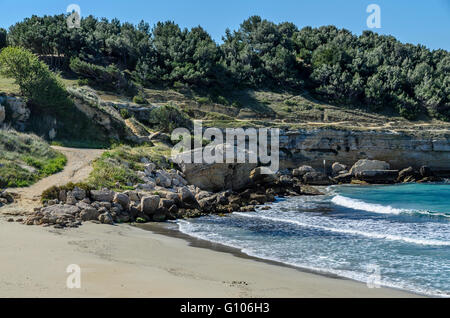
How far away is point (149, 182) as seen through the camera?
20.3 meters

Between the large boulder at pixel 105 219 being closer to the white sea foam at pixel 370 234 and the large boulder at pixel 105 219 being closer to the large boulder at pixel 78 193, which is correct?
the large boulder at pixel 78 193

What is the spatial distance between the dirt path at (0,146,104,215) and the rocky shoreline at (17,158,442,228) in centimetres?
84

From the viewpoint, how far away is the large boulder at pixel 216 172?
23656 millimetres

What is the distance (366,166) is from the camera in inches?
1480

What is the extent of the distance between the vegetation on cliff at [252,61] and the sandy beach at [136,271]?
Answer: 35.3 metres

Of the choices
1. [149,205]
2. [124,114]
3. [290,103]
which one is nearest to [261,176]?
[149,205]

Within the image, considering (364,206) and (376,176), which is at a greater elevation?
(376,176)

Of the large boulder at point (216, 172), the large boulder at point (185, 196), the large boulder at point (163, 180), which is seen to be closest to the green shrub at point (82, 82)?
the large boulder at point (216, 172)

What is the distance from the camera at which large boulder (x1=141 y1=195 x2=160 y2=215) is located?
1684 centimetres

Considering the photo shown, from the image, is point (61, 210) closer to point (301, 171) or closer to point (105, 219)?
point (105, 219)

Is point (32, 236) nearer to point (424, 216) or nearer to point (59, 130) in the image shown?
point (424, 216)

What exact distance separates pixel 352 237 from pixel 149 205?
27.4 ft

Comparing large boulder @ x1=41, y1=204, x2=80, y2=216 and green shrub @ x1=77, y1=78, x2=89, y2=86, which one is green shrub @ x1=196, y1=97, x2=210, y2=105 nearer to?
green shrub @ x1=77, y1=78, x2=89, y2=86

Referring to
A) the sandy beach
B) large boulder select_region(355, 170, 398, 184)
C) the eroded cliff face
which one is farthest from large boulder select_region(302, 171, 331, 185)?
the sandy beach
